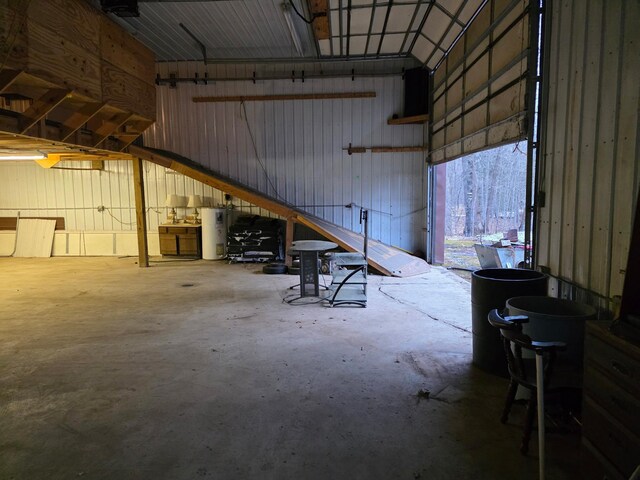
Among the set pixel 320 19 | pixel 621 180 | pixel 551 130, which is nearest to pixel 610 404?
pixel 621 180

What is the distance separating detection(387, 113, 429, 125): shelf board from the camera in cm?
863

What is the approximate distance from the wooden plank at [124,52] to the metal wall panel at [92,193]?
3.18 m

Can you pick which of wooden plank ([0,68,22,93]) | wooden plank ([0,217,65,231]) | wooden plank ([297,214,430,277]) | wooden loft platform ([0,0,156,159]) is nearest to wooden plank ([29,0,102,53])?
wooden loft platform ([0,0,156,159])

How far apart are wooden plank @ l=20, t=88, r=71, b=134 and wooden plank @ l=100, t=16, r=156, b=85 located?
3.24ft

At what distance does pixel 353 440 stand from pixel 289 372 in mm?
1026

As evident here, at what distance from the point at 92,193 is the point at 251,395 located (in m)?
9.09

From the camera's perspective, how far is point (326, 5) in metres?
6.23

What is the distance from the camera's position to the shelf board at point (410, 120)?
8.63 meters

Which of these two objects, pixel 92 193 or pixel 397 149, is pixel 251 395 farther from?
pixel 92 193

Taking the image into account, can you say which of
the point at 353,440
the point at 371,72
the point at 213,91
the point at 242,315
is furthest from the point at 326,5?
the point at 353,440

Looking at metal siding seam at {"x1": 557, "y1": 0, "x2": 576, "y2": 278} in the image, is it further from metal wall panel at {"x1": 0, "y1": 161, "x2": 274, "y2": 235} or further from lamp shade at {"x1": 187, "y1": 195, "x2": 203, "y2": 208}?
lamp shade at {"x1": 187, "y1": 195, "x2": 203, "y2": 208}

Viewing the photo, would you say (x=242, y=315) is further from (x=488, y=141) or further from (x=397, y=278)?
(x=488, y=141)

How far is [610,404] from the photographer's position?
5.44ft

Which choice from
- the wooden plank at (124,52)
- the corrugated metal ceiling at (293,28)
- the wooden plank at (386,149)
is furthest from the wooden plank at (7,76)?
the wooden plank at (386,149)
